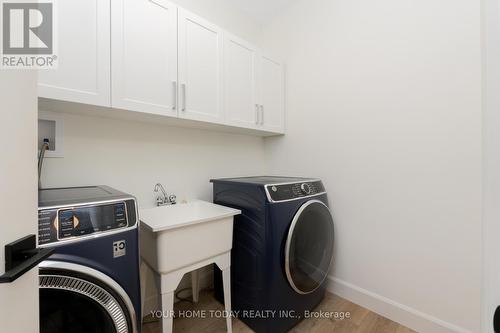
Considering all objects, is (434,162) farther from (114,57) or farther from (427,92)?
(114,57)

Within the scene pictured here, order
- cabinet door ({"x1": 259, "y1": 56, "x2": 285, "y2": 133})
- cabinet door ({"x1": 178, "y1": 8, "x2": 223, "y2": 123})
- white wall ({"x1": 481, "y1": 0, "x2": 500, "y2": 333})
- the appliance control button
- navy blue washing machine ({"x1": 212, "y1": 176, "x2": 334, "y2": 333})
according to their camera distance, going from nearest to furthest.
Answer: white wall ({"x1": 481, "y1": 0, "x2": 500, "y2": 333})
navy blue washing machine ({"x1": 212, "y1": 176, "x2": 334, "y2": 333})
cabinet door ({"x1": 178, "y1": 8, "x2": 223, "y2": 123})
the appliance control button
cabinet door ({"x1": 259, "y1": 56, "x2": 285, "y2": 133})

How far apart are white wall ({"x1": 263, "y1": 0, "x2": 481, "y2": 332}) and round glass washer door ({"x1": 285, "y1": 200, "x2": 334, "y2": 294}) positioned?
263 millimetres

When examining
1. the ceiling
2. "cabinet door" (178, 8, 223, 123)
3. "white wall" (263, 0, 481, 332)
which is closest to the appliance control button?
"white wall" (263, 0, 481, 332)

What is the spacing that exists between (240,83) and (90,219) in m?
1.41

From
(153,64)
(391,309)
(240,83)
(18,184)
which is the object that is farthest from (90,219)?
(391,309)

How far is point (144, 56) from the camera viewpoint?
1.25 m

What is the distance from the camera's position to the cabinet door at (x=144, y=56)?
3.82ft

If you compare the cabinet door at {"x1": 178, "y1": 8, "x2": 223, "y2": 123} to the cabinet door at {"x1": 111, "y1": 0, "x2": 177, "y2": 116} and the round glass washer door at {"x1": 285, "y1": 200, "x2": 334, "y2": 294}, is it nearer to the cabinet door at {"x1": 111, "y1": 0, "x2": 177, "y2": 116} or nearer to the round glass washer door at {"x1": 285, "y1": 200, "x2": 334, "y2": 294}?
the cabinet door at {"x1": 111, "y1": 0, "x2": 177, "y2": 116}

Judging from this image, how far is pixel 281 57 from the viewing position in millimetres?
2172

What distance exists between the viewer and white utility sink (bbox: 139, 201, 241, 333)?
1.06m

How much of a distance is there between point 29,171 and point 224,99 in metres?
1.32

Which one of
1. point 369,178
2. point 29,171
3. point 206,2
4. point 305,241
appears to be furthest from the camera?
point 206,2

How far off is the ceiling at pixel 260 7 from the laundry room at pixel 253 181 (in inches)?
1.4

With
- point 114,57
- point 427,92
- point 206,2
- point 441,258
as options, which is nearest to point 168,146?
point 114,57
